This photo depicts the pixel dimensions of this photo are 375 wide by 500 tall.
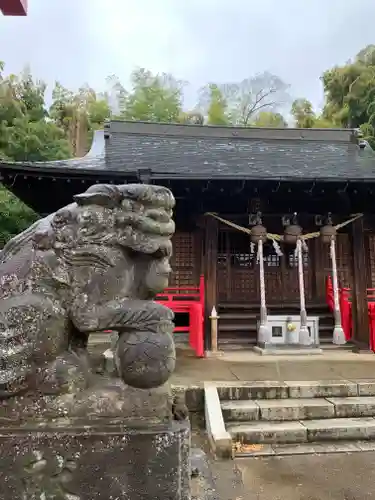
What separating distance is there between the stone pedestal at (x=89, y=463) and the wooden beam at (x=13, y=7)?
4.24 metres

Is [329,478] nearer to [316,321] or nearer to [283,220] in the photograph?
[316,321]

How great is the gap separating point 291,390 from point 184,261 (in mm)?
4237

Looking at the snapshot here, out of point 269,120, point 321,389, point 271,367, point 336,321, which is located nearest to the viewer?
point 321,389

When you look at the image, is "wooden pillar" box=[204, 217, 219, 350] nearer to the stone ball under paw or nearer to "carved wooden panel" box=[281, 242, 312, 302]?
"carved wooden panel" box=[281, 242, 312, 302]

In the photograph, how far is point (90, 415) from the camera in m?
1.75

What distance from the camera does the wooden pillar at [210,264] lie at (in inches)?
Result: 317

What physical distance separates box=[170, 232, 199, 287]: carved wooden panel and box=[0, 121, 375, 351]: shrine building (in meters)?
0.02

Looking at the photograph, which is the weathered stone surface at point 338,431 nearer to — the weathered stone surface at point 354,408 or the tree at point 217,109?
the weathered stone surface at point 354,408

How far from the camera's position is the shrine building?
7.72 metres

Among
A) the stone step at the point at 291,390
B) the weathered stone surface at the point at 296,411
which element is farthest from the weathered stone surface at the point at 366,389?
the weathered stone surface at the point at 296,411

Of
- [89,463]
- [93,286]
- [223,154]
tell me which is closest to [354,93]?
[223,154]

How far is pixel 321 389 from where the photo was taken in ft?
16.2

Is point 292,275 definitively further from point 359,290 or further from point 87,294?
point 87,294

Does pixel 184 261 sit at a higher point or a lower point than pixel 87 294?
higher
